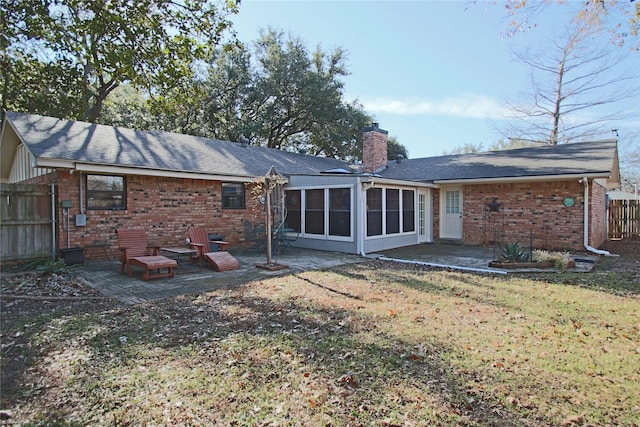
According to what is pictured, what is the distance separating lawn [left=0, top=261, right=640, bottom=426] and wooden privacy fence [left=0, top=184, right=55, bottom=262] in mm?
3201

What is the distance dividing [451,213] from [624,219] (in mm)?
7794

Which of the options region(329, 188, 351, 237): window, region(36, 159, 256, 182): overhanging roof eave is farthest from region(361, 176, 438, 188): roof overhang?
region(36, 159, 256, 182): overhanging roof eave

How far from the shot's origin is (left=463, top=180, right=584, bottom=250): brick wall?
11094 mm

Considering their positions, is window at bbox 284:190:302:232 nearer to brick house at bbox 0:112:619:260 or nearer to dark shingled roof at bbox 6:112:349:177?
brick house at bbox 0:112:619:260

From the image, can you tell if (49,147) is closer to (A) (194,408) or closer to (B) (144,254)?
(B) (144,254)

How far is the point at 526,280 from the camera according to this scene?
7266mm

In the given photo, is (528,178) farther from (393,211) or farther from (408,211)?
(393,211)

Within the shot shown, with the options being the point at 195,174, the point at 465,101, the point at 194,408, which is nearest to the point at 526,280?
the point at 194,408

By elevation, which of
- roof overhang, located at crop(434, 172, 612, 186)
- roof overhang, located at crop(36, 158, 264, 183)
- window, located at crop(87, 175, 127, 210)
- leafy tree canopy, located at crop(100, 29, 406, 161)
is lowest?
window, located at crop(87, 175, 127, 210)

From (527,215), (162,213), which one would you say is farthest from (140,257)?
(527,215)

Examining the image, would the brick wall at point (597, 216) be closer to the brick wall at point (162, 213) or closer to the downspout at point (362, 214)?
the downspout at point (362, 214)

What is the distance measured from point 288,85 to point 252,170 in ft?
44.1

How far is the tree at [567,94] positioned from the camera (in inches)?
911

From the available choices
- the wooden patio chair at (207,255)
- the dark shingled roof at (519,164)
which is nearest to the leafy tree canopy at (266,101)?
the dark shingled roof at (519,164)
